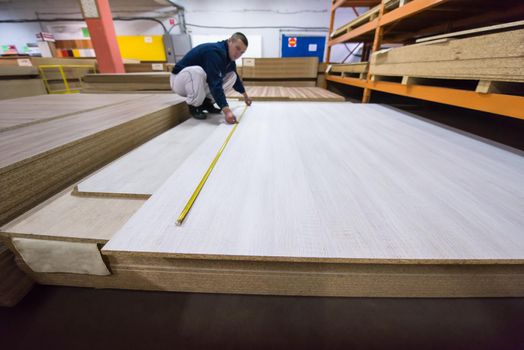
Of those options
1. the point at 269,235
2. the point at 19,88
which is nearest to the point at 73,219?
the point at 269,235

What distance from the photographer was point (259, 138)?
155 cm

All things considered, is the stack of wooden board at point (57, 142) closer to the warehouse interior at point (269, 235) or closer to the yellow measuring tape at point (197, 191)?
the warehouse interior at point (269, 235)

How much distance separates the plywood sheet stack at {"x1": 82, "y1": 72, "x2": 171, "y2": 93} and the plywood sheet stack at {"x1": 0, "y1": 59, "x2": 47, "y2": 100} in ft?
5.13

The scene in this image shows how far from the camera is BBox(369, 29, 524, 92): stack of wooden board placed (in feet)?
3.74

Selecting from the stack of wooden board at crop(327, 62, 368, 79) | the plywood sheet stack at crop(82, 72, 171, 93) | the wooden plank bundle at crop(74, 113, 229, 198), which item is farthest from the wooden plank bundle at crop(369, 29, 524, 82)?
the plywood sheet stack at crop(82, 72, 171, 93)

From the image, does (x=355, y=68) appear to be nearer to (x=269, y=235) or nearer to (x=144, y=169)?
(x=144, y=169)

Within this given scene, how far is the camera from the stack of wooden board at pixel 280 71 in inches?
184

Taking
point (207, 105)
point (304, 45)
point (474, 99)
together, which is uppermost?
point (304, 45)

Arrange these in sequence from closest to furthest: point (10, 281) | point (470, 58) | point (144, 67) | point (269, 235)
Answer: point (269, 235), point (10, 281), point (470, 58), point (144, 67)

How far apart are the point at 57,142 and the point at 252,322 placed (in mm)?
1171

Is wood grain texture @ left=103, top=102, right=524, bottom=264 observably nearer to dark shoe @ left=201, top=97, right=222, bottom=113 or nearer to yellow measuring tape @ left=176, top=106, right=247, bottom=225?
yellow measuring tape @ left=176, top=106, right=247, bottom=225

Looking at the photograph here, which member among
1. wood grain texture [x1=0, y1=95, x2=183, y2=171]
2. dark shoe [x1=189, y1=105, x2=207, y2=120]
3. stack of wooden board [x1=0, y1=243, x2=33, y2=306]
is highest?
wood grain texture [x1=0, y1=95, x2=183, y2=171]

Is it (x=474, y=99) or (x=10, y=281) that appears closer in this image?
(x=10, y=281)

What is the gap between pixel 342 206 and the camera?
0.83 metres
